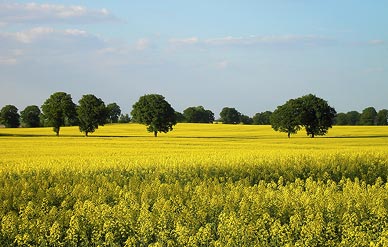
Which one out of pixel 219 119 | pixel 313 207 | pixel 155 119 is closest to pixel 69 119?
pixel 155 119

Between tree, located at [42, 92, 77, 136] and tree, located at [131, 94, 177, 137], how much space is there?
12.2 meters

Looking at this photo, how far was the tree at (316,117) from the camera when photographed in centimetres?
7681

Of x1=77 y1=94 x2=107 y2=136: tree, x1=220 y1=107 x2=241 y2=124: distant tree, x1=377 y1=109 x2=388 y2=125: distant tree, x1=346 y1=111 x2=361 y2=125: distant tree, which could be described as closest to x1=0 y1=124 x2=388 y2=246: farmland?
x1=77 y1=94 x2=107 y2=136: tree

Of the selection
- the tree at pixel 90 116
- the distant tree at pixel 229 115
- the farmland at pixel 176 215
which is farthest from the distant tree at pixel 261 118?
the farmland at pixel 176 215

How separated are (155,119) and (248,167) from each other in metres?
55.7

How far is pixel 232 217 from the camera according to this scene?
357 inches

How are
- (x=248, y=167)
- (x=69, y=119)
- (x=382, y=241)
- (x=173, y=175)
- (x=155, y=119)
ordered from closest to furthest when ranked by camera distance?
(x=382, y=241) → (x=173, y=175) → (x=248, y=167) → (x=155, y=119) → (x=69, y=119)

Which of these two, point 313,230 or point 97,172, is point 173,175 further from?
point 313,230

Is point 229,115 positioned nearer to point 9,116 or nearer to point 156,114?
point 9,116

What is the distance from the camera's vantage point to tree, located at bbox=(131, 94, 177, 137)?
76750mm

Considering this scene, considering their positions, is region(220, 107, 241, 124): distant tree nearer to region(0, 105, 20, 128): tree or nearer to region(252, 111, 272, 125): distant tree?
region(252, 111, 272, 125): distant tree

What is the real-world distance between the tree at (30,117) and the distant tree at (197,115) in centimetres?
3968

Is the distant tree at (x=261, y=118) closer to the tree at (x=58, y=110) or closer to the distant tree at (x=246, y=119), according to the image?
the distant tree at (x=246, y=119)

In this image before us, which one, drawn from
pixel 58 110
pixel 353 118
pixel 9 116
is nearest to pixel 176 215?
pixel 58 110
